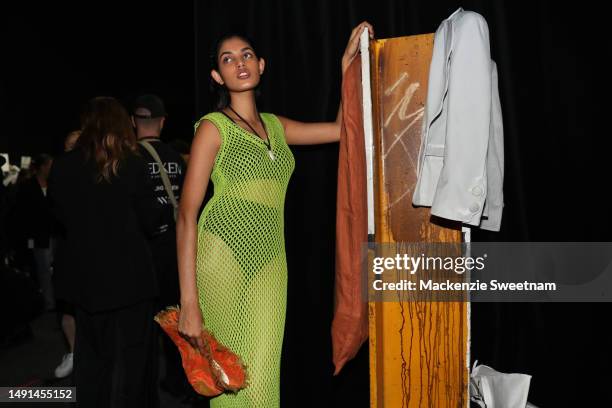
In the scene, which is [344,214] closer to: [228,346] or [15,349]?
[228,346]

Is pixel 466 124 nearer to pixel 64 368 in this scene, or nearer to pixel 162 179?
pixel 162 179

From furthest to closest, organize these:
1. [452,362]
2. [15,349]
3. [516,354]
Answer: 1. [15,349]
2. [516,354]
3. [452,362]

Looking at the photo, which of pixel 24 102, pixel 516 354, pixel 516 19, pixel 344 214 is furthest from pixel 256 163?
pixel 24 102

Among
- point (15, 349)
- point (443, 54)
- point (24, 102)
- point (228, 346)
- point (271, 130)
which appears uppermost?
point (24, 102)

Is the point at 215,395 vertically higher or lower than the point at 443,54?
lower

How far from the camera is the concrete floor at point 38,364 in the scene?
3.11m

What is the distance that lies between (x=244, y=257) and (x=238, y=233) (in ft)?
0.25

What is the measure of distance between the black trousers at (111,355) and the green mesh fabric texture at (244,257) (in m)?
0.78

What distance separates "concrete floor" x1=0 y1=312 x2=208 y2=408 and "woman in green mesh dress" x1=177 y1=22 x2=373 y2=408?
1.45 m

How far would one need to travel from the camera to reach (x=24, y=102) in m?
5.84

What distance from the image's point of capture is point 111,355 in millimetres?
2420

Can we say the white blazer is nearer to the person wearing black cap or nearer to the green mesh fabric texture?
the green mesh fabric texture

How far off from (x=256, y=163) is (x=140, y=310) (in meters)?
1.05

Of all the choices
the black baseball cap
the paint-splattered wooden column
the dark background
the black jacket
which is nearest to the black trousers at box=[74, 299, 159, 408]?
the black jacket
